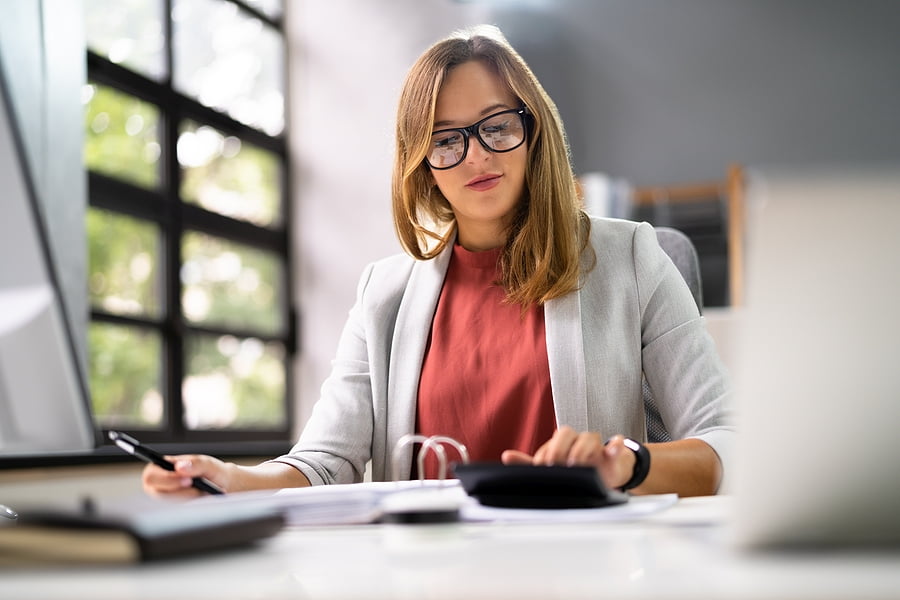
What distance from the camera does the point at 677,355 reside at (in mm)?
1494

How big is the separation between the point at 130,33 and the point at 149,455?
9.29 ft

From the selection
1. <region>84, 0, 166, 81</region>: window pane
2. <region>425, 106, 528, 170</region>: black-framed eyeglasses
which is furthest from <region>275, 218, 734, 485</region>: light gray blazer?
<region>84, 0, 166, 81</region>: window pane

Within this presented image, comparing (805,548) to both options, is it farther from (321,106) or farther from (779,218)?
(321,106)

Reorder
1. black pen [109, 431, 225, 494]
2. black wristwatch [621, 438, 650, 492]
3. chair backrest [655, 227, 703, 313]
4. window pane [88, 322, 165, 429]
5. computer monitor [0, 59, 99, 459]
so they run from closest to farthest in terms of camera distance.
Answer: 1. computer monitor [0, 59, 99, 459]
2. black pen [109, 431, 225, 494]
3. black wristwatch [621, 438, 650, 492]
4. chair backrest [655, 227, 703, 313]
5. window pane [88, 322, 165, 429]

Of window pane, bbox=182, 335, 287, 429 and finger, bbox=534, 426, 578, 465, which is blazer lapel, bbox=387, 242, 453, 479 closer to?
finger, bbox=534, 426, 578, 465

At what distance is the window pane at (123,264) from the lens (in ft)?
10.7

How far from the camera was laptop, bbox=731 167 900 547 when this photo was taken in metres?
0.47

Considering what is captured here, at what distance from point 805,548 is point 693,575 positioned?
0.09m

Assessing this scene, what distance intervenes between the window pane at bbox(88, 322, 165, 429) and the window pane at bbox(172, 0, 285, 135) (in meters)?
1.06

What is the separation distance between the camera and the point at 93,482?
2.56m

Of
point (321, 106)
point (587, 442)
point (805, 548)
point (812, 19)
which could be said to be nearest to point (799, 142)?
point (812, 19)

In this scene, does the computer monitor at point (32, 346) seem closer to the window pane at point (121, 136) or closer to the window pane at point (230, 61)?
the window pane at point (121, 136)

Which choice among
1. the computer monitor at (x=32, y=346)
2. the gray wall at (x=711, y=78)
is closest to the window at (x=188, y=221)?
the gray wall at (x=711, y=78)

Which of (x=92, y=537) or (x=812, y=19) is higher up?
(x=812, y=19)
